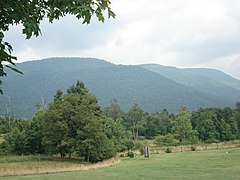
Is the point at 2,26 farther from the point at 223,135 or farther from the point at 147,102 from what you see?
the point at 147,102

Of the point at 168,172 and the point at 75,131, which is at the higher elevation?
the point at 75,131

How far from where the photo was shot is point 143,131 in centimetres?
7844

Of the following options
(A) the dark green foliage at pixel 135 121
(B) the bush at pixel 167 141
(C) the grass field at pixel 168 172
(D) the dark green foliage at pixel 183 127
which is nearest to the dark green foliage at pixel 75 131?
(C) the grass field at pixel 168 172

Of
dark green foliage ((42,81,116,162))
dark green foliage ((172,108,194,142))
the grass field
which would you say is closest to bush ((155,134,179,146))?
dark green foliage ((172,108,194,142))

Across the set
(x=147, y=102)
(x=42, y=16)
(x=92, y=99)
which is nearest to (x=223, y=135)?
(x=92, y=99)

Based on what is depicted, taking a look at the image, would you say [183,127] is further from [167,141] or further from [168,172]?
[168,172]

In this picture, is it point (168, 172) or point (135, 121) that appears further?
point (135, 121)

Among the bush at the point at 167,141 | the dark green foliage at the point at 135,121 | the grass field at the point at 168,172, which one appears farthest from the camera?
the dark green foliage at the point at 135,121

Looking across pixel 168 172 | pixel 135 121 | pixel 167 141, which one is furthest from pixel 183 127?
pixel 168 172

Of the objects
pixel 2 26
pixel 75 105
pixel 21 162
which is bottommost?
pixel 21 162

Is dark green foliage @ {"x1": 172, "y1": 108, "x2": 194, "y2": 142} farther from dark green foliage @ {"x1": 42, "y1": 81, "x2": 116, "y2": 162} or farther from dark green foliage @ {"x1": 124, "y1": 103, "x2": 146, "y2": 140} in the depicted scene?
dark green foliage @ {"x1": 42, "y1": 81, "x2": 116, "y2": 162}

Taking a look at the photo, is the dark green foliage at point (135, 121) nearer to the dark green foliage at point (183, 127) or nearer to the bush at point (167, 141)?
the bush at point (167, 141)

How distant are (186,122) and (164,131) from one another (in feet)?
45.5

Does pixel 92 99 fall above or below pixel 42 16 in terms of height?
above
